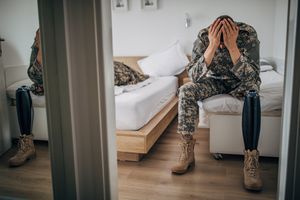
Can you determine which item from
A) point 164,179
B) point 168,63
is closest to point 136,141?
point 164,179

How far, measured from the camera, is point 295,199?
738 millimetres

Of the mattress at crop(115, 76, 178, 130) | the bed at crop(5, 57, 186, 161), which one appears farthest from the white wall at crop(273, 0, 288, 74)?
the mattress at crop(115, 76, 178, 130)

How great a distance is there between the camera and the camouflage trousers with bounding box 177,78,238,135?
1.79 metres

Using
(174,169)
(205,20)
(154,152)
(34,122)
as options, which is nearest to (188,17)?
(205,20)

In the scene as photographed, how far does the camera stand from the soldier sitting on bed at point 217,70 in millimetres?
1755

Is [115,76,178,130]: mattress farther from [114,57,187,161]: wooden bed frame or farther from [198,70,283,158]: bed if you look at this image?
[198,70,283,158]: bed

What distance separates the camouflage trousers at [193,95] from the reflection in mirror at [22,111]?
100 centimetres

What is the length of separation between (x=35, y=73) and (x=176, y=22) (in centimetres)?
300

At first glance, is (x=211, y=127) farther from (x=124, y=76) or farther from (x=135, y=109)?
(x=124, y=76)

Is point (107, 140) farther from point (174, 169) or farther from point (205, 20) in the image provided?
point (205, 20)

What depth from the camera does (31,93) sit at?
1.03 meters

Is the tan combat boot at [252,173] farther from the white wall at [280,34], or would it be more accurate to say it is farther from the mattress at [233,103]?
the white wall at [280,34]

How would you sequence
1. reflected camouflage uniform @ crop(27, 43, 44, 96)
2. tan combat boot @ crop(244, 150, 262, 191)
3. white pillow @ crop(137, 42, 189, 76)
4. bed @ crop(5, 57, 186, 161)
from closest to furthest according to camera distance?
reflected camouflage uniform @ crop(27, 43, 44, 96) < bed @ crop(5, 57, 186, 161) < tan combat boot @ crop(244, 150, 262, 191) < white pillow @ crop(137, 42, 189, 76)

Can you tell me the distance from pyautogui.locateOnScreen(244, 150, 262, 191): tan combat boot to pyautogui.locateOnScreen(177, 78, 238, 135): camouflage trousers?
1.28ft
